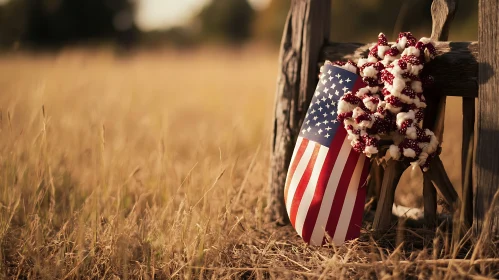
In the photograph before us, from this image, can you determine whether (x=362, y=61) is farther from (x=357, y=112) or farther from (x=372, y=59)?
(x=357, y=112)

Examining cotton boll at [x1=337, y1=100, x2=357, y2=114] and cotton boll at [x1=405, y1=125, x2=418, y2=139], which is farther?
cotton boll at [x1=337, y1=100, x2=357, y2=114]

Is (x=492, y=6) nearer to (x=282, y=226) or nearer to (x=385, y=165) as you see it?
(x=385, y=165)

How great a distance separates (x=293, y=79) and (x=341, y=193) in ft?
2.82

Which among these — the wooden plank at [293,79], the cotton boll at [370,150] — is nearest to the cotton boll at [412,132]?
the cotton boll at [370,150]

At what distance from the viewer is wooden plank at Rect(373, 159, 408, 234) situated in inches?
96.7

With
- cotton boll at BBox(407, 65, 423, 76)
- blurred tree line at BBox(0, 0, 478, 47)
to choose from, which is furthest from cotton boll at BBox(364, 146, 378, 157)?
blurred tree line at BBox(0, 0, 478, 47)

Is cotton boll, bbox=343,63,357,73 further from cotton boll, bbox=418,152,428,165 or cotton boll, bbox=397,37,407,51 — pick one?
cotton boll, bbox=418,152,428,165

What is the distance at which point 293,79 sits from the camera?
9.44 feet

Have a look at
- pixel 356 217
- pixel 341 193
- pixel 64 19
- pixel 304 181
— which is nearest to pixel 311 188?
pixel 304 181

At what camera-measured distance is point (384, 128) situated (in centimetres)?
229

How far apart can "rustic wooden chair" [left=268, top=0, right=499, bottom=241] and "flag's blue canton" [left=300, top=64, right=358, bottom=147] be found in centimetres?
25

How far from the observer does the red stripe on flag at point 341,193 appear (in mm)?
2414

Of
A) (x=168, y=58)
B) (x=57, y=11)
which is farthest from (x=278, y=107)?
(x=57, y=11)

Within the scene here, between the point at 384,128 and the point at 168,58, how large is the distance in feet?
53.6
